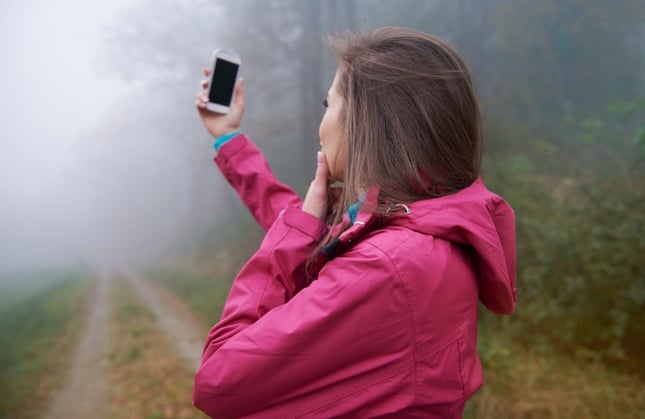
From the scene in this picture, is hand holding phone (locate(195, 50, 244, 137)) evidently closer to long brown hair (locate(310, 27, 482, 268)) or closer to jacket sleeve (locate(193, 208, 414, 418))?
long brown hair (locate(310, 27, 482, 268))

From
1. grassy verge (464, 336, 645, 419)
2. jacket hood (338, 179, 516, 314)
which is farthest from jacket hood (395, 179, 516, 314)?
grassy verge (464, 336, 645, 419)

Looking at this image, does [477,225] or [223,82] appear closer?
[477,225]

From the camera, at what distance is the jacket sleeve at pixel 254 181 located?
174cm

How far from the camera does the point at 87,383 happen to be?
3.18m

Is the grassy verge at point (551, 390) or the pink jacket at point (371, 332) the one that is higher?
the pink jacket at point (371, 332)

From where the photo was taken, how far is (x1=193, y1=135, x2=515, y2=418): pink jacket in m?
0.92

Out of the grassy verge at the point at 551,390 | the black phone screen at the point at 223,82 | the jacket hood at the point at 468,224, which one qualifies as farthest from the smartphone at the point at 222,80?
the grassy verge at the point at 551,390

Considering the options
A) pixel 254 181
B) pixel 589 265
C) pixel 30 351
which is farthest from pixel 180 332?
pixel 589 265

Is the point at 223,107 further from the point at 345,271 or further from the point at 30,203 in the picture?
the point at 30,203

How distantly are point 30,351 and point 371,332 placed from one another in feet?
10.4

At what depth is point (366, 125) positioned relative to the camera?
3.74ft

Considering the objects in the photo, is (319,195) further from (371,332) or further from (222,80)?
(222,80)

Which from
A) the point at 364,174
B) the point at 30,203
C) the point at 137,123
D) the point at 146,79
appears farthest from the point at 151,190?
the point at 364,174

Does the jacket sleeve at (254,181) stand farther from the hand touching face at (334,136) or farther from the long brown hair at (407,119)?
the long brown hair at (407,119)
